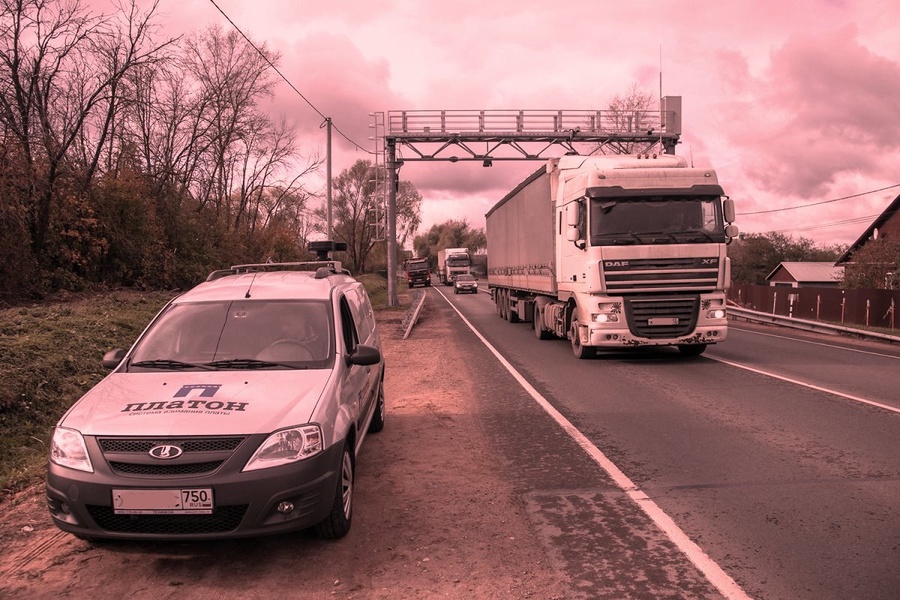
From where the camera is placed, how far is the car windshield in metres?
4.75

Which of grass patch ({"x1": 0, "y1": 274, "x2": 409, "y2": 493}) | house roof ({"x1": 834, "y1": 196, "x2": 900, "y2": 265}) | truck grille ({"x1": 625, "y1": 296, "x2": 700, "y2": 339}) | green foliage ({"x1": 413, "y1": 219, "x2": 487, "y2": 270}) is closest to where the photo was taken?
grass patch ({"x1": 0, "y1": 274, "x2": 409, "y2": 493})

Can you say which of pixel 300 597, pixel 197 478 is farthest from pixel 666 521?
pixel 197 478

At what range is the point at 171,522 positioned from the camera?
358 centimetres

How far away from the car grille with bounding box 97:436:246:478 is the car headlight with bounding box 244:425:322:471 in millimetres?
141

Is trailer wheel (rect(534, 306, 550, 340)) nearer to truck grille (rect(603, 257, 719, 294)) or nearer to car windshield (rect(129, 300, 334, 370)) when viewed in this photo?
truck grille (rect(603, 257, 719, 294))

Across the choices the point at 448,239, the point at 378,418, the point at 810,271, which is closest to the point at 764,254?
the point at 810,271

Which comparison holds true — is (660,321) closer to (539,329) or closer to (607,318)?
(607,318)

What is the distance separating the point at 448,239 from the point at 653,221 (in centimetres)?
12631

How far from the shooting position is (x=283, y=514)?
3705mm

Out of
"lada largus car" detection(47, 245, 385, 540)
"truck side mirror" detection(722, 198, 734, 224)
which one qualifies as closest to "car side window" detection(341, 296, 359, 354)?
"lada largus car" detection(47, 245, 385, 540)

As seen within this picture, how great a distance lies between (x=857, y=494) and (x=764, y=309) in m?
31.9

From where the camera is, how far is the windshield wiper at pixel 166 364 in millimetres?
4656

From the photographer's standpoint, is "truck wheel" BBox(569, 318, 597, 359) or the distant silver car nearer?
"truck wheel" BBox(569, 318, 597, 359)

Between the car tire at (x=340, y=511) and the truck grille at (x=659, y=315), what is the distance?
8.48 m
